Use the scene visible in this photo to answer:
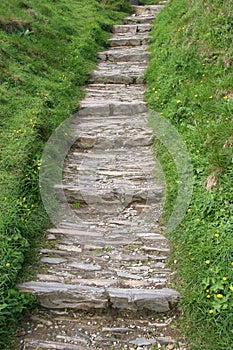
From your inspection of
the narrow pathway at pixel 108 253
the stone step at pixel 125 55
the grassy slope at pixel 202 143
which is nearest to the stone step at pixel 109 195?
the narrow pathway at pixel 108 253

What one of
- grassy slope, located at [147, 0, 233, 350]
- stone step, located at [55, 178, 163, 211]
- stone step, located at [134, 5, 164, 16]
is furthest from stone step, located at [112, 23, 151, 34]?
stone step, located at [55, 178, 163, 211]

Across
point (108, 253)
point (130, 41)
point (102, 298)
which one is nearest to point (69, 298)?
point (102, 298)

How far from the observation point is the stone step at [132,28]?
534 inches

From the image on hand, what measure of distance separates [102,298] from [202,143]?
2874mm

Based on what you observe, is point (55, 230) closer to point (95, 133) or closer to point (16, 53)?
point (95, 133)

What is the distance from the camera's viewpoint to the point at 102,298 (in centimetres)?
447

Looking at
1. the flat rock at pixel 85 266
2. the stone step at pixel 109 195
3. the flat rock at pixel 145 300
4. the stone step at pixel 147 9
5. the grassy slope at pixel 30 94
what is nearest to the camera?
the flat rock at pixel 145 300

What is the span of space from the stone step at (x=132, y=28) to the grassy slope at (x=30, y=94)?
31 cm

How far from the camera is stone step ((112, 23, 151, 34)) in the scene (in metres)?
13.6

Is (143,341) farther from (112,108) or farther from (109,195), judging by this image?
(112,108)

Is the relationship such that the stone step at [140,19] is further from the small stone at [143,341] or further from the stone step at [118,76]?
the small stone at [143,341]

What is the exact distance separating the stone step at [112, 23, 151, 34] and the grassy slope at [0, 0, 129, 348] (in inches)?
12.3

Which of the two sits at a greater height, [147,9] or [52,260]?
[147,9]

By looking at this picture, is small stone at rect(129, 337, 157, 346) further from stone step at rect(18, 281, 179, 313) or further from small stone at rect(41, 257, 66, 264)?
small stone at rect(41, 257, 66, 264)
